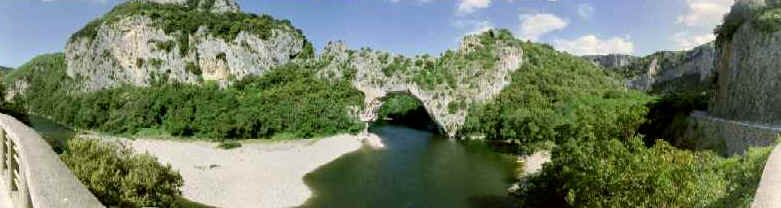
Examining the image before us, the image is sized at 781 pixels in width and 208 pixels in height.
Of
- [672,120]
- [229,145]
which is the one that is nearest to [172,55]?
[229,145]

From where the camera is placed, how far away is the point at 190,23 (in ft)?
207

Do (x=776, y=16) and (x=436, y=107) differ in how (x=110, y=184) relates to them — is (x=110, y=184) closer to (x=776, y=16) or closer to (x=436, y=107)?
(x=776, y=16)

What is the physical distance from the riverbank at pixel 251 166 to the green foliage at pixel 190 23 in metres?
23.5

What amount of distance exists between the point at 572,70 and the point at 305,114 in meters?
46.1

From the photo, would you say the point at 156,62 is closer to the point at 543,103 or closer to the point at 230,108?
the point at 230,108

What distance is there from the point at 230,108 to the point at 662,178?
1881 inches

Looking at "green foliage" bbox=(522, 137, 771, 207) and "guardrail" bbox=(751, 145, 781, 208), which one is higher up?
"guardrail" bbox=(751, 145, 781, 208)

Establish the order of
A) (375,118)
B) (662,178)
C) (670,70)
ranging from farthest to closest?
1. (670,70)
2. (375,118)
3. (662,178)

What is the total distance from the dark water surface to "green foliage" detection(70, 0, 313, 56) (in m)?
34.9

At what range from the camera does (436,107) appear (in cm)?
5022

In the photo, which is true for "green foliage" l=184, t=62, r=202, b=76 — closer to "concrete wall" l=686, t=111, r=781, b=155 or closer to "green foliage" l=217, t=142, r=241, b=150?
"green foliage" l=217, t=142, r=241, b=150

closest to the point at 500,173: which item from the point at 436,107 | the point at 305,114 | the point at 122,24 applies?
the point at 436,107

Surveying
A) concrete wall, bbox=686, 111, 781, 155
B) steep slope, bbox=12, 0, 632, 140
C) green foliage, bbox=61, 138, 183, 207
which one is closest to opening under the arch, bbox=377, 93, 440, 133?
steep slope, bbox=12, 0, 632, 140

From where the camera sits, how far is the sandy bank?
2278 cm
